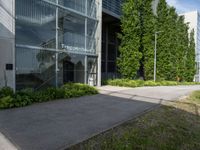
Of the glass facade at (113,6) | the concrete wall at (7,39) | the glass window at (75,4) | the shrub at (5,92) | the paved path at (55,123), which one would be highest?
the glass facade at (113,6)

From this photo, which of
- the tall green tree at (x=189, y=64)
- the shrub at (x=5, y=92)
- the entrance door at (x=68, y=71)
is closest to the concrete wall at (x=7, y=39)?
the shrub at (x=5, y=92)

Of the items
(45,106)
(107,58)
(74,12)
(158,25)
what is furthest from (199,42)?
(45,106)

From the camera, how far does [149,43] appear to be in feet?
75.0

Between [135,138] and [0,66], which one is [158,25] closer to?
[0,66]

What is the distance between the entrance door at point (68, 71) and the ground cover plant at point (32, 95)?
8.52 feet

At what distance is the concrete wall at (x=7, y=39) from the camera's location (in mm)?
11180

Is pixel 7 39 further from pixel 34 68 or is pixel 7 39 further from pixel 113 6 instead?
pixel 113 6

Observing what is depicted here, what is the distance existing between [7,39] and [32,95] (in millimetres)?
3489

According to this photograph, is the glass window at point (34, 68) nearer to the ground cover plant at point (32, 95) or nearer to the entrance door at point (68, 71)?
the entrance door at point (68, 71)

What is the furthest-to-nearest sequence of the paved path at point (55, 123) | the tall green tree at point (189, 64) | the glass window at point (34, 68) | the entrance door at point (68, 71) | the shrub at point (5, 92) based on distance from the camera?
the tall green tree at point (189, 64), the entrance door at point (68, 71), the glass window at point (34, 68), the shrub at point (5, 92), the paved path at point (55, 123)

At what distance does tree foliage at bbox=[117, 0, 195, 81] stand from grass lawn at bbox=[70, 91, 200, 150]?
14209 mm

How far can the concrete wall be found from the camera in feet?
36.7

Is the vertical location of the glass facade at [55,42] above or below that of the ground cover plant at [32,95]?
above

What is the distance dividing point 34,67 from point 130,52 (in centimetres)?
1156
